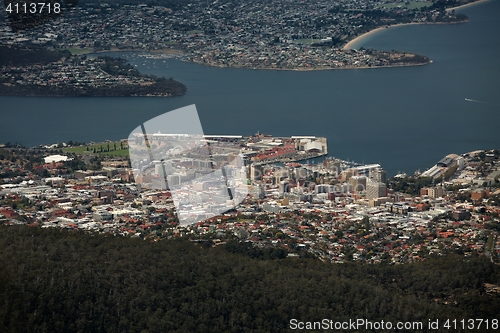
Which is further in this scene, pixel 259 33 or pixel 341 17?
pixel 341 17

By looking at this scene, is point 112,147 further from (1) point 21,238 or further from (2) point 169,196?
(1) point 21,238

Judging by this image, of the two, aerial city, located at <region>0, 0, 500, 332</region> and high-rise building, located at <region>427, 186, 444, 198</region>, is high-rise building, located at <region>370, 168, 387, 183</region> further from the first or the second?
high-rise building, located at <region>427, 186, 444, 198</region>

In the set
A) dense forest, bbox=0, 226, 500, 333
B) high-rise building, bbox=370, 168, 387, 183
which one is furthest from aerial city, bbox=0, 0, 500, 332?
high-rise building, bbox=370, 168, 387, 183

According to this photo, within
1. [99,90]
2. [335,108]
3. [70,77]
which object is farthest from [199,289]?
[70,77]

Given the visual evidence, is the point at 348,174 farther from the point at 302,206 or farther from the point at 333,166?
the point at 302,206

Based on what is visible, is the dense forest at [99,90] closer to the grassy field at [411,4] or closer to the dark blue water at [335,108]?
the dark blue water at [335,108]

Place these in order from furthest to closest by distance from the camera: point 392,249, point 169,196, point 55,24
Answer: point 55,24
point 169,196
point 392,249

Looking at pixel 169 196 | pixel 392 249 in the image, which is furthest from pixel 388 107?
pixel 392 249
